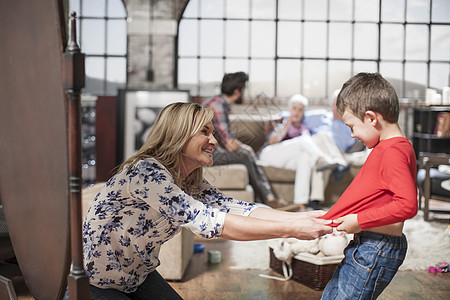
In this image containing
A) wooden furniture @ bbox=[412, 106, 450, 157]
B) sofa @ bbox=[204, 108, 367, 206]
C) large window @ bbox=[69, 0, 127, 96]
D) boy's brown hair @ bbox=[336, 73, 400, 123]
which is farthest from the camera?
large window @ bbox=[69, 0, 127, 96]

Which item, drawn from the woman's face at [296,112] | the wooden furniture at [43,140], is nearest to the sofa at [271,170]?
the woman's face at [296,112]

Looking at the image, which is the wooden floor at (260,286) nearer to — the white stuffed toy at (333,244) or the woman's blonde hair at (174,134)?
the white stuffed toy at (333,244)

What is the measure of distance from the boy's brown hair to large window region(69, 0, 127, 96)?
6.53 metres

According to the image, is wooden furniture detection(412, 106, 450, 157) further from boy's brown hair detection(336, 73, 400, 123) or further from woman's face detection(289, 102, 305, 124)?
boy's brown hair detection(336, 73, 400, 123)

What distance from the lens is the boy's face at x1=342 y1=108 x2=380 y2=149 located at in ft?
5.18

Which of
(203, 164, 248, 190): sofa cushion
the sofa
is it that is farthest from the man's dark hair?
(203, 164, 248, 190): sofa cushion

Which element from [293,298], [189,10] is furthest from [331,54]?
[293,298]

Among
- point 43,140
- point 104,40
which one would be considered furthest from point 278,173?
point 43,140

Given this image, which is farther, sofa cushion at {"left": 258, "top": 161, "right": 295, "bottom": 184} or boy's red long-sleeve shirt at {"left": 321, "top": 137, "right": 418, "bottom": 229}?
sofa cushion at {"left": 258, "top": 161, "right": 295, "bottom": 184}

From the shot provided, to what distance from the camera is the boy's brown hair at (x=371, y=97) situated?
1540mm

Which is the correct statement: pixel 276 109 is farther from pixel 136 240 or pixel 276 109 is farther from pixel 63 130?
pixel 63 130

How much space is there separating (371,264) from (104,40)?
697 cm

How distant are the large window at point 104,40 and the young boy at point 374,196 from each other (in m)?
6.55

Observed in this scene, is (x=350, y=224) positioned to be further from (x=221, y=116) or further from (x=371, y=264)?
(x=221, y=116)
